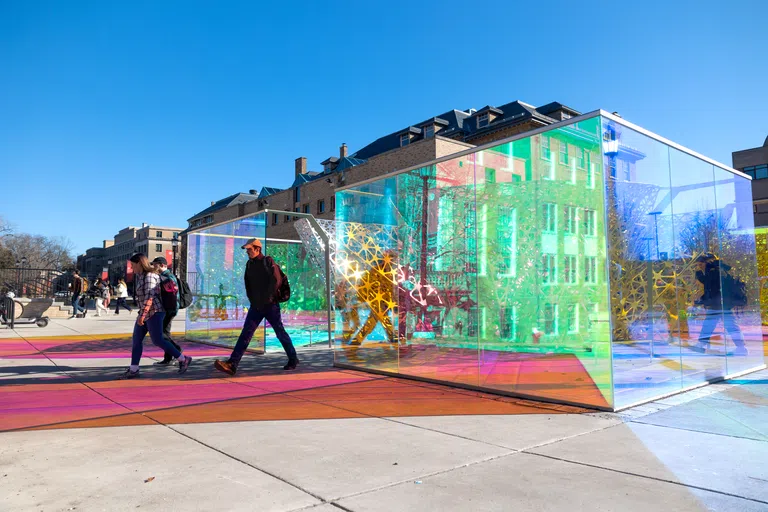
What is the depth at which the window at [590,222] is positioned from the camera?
5.54 m

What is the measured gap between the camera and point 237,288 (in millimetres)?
11273

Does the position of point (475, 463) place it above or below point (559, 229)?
below

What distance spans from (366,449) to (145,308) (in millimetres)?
4685

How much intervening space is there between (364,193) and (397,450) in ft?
16.3

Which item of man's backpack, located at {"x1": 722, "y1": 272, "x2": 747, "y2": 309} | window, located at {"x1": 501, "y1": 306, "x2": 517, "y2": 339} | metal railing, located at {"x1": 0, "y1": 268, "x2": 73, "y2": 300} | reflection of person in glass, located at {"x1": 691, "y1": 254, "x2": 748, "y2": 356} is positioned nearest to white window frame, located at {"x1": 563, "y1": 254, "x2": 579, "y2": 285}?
window, located at {"x1": 501, "y1": 306, "x2": 517, "y2": 339}

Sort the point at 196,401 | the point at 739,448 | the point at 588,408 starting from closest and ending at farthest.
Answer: the point at 739,448 → the point at 588,408 → the point at 196,401

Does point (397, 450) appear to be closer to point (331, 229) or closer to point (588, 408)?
point (588, 408)

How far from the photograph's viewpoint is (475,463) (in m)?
3.70

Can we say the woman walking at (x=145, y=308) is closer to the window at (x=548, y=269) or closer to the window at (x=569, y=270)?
the window at (x=548, y=269)

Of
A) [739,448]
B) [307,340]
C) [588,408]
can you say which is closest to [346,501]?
[739,448]

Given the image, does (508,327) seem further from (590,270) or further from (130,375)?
(130,375)

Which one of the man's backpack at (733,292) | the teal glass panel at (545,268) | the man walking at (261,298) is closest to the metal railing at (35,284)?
the man walking at (261,298)

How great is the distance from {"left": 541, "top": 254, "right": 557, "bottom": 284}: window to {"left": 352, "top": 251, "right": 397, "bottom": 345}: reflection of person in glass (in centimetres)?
227

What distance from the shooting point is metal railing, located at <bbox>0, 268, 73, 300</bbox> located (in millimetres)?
24545
